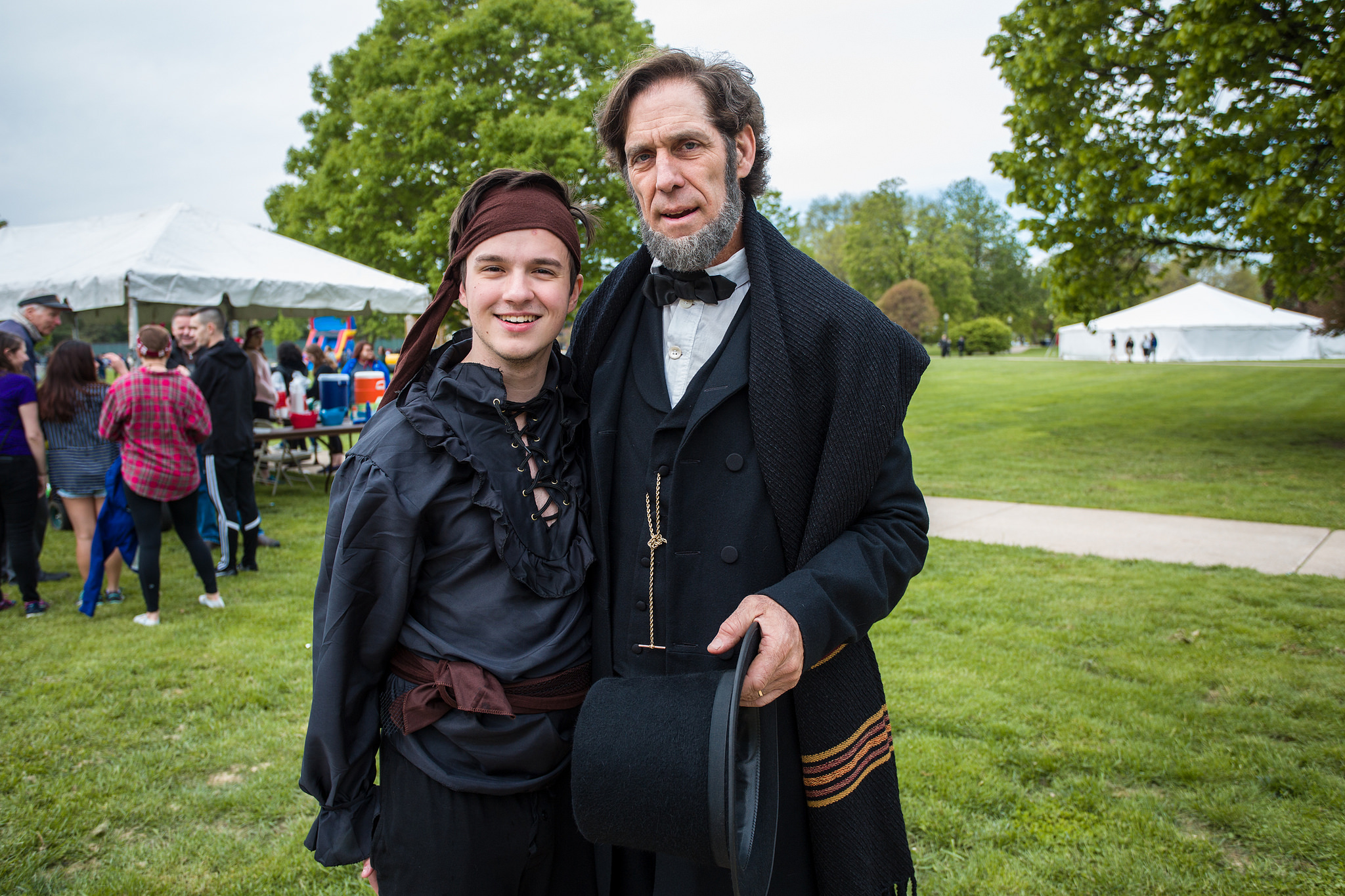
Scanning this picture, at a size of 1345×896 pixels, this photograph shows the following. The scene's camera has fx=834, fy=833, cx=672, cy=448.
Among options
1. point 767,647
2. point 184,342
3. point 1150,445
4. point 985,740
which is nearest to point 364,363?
point 184,342

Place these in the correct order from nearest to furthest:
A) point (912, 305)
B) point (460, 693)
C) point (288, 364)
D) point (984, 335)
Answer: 1. point (460, 693)
2. point (288, 364)
3. point (984, 335)
4. point (912, 305)

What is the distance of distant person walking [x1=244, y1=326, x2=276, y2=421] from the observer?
8711 millimetres

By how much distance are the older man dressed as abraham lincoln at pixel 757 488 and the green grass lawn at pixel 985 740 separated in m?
1.37

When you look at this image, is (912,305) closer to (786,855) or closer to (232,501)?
(232,501)

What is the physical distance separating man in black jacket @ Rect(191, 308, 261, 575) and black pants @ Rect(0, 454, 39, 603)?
1130 millimetres

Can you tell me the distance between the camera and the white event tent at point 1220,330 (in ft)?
133

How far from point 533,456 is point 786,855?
99 centimetres

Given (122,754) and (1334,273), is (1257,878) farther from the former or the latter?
(1334,273)

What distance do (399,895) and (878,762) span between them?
1.02 meters

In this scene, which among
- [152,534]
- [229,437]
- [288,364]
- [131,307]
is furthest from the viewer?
[288,364]

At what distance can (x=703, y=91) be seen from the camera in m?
1.87

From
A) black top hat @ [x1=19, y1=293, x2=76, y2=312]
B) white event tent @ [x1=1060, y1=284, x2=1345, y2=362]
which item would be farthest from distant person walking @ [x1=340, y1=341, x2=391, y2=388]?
white event tent @ [x1=1060, y1=284, x2=1345, y2=362]

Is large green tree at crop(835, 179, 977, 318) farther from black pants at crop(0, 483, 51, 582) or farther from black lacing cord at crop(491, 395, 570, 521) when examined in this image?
black lacing cord at crop(491, 395, 570, 521)

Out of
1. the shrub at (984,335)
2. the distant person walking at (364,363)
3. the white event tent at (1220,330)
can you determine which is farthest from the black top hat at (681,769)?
the shrub at (984,335)
